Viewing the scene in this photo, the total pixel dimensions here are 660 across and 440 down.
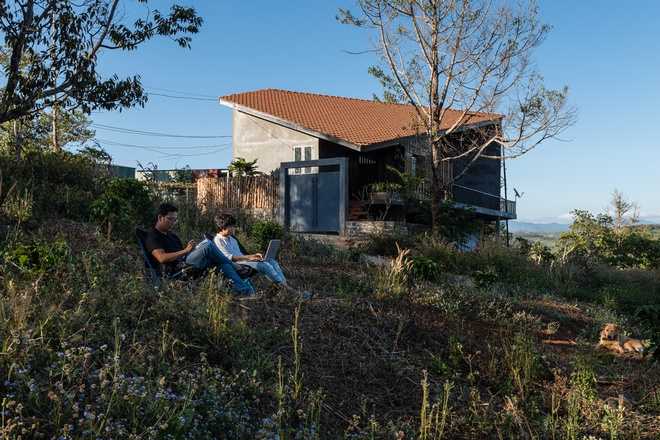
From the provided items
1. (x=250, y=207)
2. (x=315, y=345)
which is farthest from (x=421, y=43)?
(x=315, y=345)

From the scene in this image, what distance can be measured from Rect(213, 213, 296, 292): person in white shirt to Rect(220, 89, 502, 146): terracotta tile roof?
11950 mm

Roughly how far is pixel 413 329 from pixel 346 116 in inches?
733

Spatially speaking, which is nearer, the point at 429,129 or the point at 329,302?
the point at 329,302

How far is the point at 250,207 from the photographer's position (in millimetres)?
20422

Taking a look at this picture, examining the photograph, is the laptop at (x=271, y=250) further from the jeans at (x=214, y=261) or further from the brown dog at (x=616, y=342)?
the brown dog at (x=616, y=342)

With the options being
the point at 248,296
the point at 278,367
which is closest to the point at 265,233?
the point at 248,296

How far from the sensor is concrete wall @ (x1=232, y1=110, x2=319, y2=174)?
22469 mm

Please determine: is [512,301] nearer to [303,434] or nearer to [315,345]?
[315,345]

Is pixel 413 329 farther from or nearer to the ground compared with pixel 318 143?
nearer to the ground

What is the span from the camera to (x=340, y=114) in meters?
24.7

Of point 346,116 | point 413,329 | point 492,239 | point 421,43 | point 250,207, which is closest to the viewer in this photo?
point 413,329

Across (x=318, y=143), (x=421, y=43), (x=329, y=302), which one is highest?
(x=421, y=43)

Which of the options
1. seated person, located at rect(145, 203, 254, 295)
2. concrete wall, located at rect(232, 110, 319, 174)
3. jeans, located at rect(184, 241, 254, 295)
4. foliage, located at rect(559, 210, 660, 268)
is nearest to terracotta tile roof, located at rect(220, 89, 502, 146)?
concrete wall, located at rect(232, 110, 319, 174)

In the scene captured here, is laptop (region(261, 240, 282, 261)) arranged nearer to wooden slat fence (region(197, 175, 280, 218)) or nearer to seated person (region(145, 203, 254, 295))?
seated person (region(145, 203, 254, 295))
